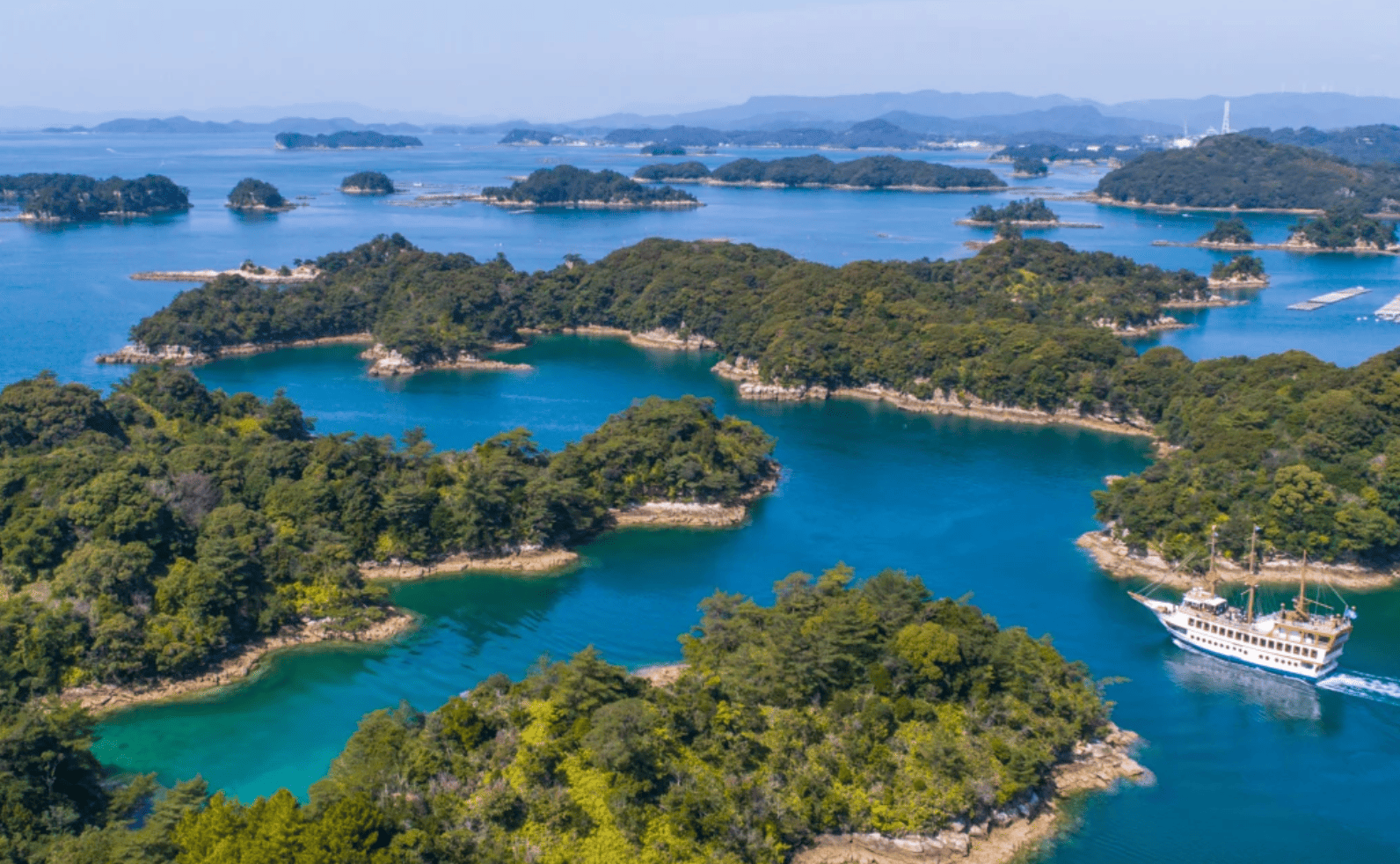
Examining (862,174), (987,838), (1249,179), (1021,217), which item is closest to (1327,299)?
(1021,217)

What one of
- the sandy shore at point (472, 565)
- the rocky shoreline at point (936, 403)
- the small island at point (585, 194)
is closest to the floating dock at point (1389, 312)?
the rocky shoreline at point (936, 403)

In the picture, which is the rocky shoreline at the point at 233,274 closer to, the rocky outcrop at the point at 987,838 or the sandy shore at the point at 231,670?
the sandy shore at the point at 231,670

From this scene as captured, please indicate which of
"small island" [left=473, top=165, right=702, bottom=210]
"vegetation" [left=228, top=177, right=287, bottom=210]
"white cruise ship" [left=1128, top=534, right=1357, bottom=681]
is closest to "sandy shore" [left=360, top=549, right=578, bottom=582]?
"white cruise ship" [left=1128, top=534, right=1357, bottom=681]

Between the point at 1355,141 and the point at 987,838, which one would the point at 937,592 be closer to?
the point at 987,838

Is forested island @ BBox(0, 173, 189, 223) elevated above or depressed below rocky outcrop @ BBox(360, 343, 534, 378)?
above

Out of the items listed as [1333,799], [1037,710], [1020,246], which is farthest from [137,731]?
[1020,246]

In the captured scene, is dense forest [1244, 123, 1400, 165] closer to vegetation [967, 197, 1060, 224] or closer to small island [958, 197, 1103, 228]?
small island [958, 197, 1103, 228]

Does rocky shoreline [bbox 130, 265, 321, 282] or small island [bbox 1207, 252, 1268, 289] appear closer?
rocky shoreline [bbox 130, 265, 321, 282]
